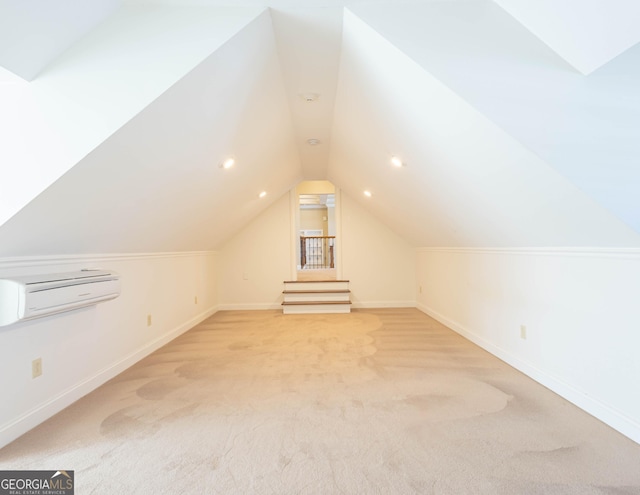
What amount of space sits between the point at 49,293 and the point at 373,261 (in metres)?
4.93

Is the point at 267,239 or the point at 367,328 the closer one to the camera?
the point at 367,328

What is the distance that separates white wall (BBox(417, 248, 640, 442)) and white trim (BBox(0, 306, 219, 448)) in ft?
11.8

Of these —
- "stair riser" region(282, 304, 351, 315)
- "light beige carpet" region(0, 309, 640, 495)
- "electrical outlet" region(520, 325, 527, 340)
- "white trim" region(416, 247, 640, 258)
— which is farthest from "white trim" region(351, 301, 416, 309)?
"electrical outlet" region(520, 325, 527, 340)

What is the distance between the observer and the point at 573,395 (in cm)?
235

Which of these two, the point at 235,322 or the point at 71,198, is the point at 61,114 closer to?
the point at 71,198

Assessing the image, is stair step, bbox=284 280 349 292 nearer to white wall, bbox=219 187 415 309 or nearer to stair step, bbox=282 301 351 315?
white wall, bbox=219 187 415 309

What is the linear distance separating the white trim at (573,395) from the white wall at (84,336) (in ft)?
11.8

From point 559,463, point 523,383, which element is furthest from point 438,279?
point 559,463

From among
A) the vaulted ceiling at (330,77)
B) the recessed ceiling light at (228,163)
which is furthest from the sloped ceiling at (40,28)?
the recessed ceiling light at (228,163)

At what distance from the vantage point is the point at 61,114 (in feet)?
5.87

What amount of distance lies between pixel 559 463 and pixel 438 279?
348 cm

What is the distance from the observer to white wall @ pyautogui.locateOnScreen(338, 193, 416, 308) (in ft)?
20.2

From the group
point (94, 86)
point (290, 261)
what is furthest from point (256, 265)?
point (94, 86)

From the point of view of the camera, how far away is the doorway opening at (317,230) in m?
8.69
